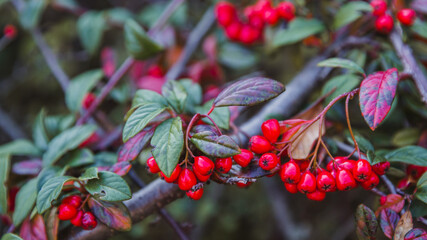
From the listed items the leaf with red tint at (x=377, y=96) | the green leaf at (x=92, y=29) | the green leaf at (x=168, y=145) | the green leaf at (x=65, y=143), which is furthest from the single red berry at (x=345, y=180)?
the green leaf at (x=92, y=29)

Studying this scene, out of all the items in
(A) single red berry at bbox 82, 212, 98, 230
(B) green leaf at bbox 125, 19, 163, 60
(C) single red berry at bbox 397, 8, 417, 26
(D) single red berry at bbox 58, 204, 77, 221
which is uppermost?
(B) green leaf at bbox 125, 19, 163, 60

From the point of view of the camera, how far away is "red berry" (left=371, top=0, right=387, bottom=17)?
1088 millimetres

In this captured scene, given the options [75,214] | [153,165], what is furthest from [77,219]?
[153,165]

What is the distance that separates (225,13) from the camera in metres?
1.42

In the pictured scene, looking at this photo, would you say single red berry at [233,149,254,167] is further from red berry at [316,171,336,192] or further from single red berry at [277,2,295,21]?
single red berry at [277,2,295,21]

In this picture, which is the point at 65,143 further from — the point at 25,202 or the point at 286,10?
the point at 286,10

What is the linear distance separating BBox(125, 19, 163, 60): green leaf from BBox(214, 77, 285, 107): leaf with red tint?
1.97ft

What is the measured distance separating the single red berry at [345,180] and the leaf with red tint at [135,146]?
46cm

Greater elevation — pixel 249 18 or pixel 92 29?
pixel 92 29

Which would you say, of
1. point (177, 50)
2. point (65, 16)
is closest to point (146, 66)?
point (177, 50)

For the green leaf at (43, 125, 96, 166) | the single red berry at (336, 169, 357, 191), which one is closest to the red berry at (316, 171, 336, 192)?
the single red berry at (336, 169, 357, 191)

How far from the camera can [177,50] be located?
1.62 m

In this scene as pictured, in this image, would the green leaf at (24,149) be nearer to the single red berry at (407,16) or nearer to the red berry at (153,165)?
the red berry at (153,165)

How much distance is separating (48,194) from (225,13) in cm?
103
